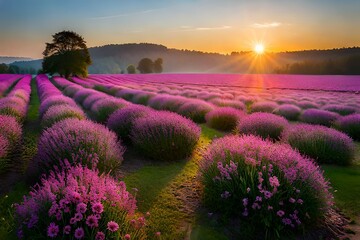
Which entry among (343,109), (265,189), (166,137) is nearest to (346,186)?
(265,189)

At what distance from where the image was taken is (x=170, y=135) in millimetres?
6430

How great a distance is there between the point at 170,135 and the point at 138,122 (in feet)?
4.00

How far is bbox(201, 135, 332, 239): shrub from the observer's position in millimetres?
3488

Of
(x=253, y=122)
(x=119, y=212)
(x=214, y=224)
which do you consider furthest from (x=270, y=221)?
(x=253, y=122)

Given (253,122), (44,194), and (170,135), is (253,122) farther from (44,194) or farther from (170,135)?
(44,194)

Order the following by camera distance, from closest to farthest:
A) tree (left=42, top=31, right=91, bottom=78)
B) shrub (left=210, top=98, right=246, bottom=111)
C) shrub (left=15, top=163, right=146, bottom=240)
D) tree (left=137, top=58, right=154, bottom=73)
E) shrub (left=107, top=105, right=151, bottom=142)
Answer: shrub (left=15, top=163, right=146, bottom=240)
shrub (left=107, top=105, right=151, bottom=142)
shrub (left=210, top=98, right=246, bottom=111)
tree (left=42, top=31, right=91, bottom=78)
tree (left=137, top=58, right=154, bottom=73)

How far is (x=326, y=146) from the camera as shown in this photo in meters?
6.53

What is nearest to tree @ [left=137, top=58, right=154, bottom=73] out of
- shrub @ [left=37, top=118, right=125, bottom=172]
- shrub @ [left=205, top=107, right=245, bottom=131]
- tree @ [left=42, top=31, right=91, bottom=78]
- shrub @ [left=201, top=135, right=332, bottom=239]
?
tree @ [left=42, top=31, right=91, bottom=78]

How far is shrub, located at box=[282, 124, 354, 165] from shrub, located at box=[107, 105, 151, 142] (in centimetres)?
416

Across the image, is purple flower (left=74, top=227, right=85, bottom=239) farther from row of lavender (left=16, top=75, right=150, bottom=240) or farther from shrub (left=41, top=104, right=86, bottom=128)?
shrub (left=41, top=104, right=86, bottom=128)

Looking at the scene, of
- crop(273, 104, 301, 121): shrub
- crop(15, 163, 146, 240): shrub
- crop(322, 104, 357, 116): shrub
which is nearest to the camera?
crop(15, 163, 146, 240): shrub

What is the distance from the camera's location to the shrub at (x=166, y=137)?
6492 millimetres

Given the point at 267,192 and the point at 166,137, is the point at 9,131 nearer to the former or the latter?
the point at 166,137

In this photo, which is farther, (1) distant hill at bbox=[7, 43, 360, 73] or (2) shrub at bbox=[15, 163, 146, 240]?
(1) distant hill at bbox=[7, 43, 360, 73]
